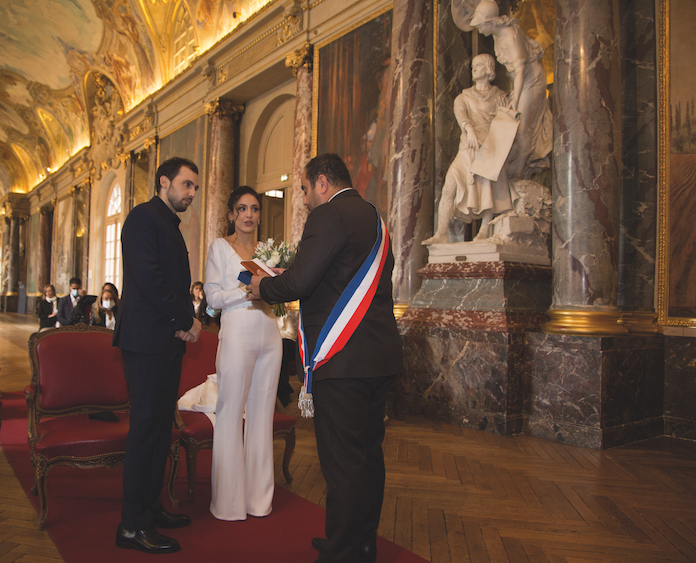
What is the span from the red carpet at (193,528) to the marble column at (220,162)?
8.47 metres

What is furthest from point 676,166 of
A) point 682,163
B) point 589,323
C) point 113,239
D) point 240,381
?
point 113,239

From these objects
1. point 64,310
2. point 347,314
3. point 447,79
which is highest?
point 447,79

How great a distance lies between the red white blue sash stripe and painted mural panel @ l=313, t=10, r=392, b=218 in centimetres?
525

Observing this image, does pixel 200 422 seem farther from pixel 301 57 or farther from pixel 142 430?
pixel 301 57

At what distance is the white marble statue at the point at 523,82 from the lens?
5.34 metres

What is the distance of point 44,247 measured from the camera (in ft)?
88.1

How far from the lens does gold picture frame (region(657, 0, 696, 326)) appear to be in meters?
5.11

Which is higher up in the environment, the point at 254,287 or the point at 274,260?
the point at 274,260

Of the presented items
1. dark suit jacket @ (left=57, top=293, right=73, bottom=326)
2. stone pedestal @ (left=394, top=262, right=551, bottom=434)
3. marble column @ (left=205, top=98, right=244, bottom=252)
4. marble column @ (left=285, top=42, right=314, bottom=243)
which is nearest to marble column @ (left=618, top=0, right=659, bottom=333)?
stone pedestal @ (left=394, top=262, right=551, bottom=434)

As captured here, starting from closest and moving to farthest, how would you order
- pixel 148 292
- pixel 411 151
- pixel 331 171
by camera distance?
pixel 331 171
pixel 148 292
pixel 411 151

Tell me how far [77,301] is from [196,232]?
4.23m

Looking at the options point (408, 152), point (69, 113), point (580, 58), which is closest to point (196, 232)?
point (408, 152)

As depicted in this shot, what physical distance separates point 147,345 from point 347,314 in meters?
1.00

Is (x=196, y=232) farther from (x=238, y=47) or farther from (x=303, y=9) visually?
(x=303, y=9)
